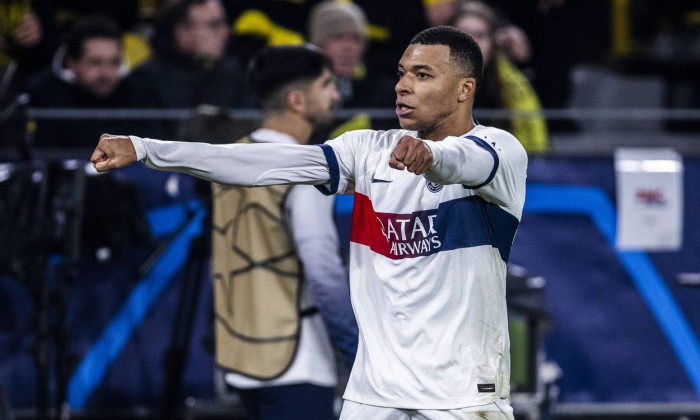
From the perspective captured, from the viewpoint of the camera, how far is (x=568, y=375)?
6.32 m

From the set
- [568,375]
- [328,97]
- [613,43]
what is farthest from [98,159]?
[613,43]

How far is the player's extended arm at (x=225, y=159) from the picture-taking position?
2910 millimetres

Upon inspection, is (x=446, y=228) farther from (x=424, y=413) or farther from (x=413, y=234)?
(x=424, y=413)

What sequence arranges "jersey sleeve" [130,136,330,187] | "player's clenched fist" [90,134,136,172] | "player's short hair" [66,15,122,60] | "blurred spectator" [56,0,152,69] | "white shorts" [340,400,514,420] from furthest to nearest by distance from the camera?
1. "blurred spectator" [56,0,152,69]
2. "player's short hair" [66,15,122,60]
3. "white shorts" [340,400,514,420]
4. "jersey sleeve" [130,136,330,187]
5. "player's clenched fist" [90,134,136,172]

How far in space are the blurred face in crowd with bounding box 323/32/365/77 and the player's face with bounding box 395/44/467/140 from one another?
329cm

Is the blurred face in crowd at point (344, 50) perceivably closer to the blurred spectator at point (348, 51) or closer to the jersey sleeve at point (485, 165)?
the blurred spectator at point (348, 51)

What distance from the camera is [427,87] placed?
327 centimetres

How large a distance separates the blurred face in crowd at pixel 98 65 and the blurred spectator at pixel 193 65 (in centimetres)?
19

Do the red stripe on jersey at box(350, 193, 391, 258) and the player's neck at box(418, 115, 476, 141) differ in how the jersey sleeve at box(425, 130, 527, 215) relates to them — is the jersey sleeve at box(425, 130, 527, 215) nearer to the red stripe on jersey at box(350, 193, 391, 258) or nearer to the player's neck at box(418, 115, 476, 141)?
the player's neck at box(418, 115, 476, 141)

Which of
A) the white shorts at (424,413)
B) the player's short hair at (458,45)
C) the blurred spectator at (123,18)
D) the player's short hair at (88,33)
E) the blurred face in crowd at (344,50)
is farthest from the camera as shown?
the blurred spectator at (123,18)

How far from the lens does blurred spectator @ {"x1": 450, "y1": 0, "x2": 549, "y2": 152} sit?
681 cm

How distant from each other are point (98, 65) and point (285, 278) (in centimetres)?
306

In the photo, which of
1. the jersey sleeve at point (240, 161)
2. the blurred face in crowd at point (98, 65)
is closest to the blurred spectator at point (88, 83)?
the blurred face in crowd at point (98, 65)

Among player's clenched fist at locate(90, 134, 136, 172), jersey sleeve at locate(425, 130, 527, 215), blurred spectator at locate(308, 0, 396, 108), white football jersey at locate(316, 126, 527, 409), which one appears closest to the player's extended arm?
player's clenched fist at locate(90, 134, 136, 172)
